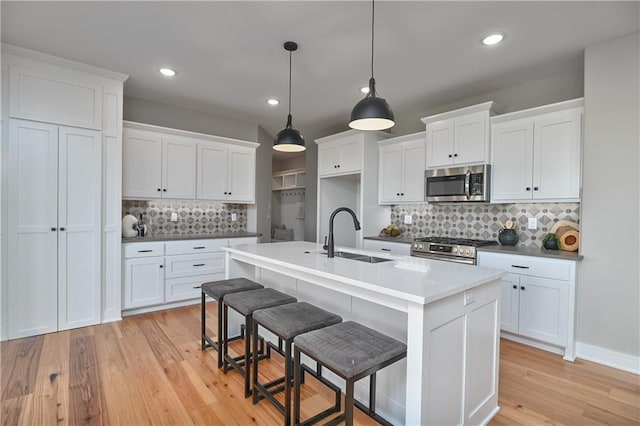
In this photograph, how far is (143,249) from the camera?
12.0ft

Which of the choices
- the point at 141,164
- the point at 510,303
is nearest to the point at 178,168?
the point at 141,164

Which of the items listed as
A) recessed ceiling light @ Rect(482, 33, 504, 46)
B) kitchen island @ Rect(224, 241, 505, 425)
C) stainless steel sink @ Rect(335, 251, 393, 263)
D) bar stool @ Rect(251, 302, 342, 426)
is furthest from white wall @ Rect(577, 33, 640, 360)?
bar stool @ Rect(251, 302, 342, 426)

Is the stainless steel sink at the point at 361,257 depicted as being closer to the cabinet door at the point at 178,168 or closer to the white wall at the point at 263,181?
the cabinet door at the point at 178,168

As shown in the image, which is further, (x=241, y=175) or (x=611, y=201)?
(x=241, y=175)

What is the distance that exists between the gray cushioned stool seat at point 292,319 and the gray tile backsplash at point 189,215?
9.55ft

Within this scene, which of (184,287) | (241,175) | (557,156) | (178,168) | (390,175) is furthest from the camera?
(241,175)

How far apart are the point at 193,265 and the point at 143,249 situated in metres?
0.62

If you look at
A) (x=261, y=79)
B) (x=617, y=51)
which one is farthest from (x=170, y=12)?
(x=617, y=51)

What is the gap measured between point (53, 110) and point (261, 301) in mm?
2801

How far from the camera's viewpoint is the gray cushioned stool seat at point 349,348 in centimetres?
134

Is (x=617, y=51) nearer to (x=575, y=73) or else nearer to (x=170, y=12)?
(x=575, y=73)

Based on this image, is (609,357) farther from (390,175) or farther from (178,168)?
(178,168)

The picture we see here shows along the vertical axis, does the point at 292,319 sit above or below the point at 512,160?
below

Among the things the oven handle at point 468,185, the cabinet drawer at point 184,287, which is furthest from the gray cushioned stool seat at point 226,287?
the oven handle at point 468,185
